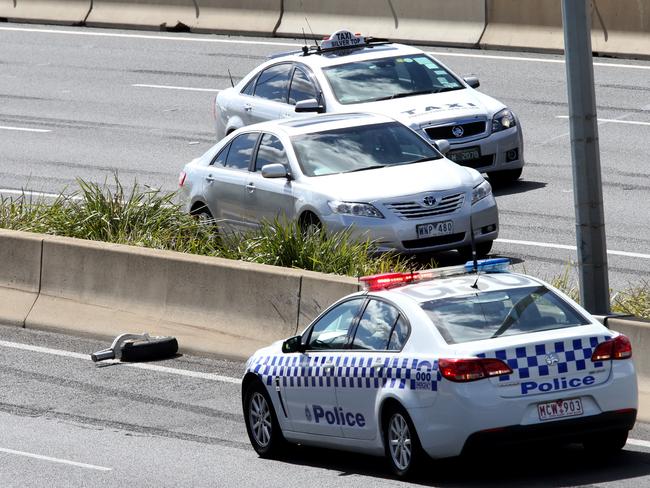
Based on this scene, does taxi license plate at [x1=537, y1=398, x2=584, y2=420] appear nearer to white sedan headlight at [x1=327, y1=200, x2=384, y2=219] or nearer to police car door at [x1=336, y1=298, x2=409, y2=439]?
police car door at [x1=336, y1=298, x2=409, y2=439]

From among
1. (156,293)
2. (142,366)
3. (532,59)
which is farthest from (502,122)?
(532,59)

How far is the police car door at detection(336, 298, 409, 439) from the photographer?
1095cm

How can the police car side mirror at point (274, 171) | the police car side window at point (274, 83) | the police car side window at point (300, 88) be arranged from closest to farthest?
the police car side mirror at point (274, 171), the police car side window at point (300, 88), the police car side window at point (274, 83)

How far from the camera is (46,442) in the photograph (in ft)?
42.8

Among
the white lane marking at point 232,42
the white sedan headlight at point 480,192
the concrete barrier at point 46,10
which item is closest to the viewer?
the white sedan headlight at point 480,192

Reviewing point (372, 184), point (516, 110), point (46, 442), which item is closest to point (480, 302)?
point (46, 442)

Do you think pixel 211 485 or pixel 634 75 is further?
pixel 634 75

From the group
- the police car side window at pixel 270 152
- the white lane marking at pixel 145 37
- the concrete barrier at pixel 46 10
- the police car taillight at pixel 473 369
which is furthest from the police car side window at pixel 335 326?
the concrete barrier at pixel 46 10

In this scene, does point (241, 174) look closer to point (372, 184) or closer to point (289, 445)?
point (372, 184)

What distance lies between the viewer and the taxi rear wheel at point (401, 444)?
10625 millimetres

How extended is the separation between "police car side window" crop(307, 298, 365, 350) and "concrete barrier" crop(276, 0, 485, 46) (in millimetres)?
18064

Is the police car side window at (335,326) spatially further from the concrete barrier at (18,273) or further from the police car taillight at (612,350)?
the concrete barrier at (18,273)

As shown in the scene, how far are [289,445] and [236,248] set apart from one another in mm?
4650

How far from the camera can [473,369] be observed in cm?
1034
